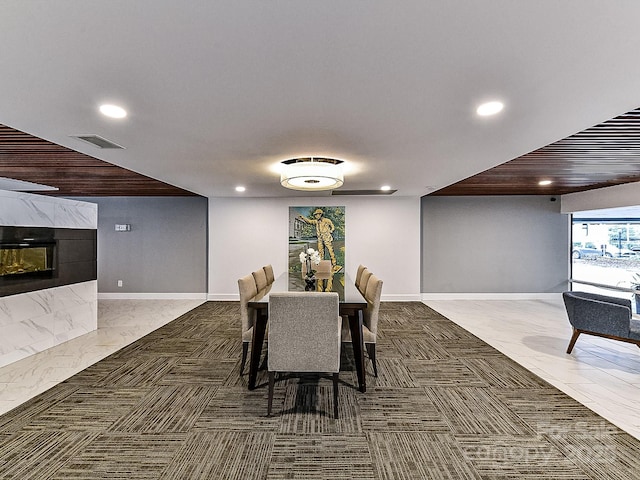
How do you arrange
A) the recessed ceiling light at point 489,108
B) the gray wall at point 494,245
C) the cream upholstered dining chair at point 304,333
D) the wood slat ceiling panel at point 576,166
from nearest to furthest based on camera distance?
1. the recessed ceiling light at point 489,108
2. the cream upholstered dining chair at point 304,333
3. the wood slat ceiling panel at point 576,166
4. the gray wall at point 494,245

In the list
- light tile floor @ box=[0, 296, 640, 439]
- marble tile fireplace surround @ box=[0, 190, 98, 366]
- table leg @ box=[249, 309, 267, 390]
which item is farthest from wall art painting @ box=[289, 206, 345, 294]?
table leg @ box=[249, 309, 267, 390]

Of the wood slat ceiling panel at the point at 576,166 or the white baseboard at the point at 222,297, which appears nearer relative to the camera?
the wood slat ceiling panel at the point at 576,166

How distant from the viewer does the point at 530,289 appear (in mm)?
7797

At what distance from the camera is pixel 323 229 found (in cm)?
770

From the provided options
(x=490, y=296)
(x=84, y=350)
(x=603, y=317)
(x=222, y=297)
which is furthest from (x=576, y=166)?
(x=222, y=297)

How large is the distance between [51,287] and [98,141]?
243cm

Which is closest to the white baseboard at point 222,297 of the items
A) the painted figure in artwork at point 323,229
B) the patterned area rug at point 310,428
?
the painted figure in artwork at point 323,229

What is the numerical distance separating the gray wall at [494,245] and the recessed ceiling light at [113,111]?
6516 mm

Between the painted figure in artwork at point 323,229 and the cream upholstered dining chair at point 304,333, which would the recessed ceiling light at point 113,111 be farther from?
the painted figure in artwork at point 323,229

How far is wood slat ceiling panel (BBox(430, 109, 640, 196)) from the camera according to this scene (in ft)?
10.3

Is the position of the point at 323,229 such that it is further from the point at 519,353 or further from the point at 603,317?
the point at 603,317

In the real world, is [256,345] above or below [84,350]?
above

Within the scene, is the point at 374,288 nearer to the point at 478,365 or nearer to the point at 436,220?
the point at 478,365

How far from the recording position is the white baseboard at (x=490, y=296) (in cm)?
777
